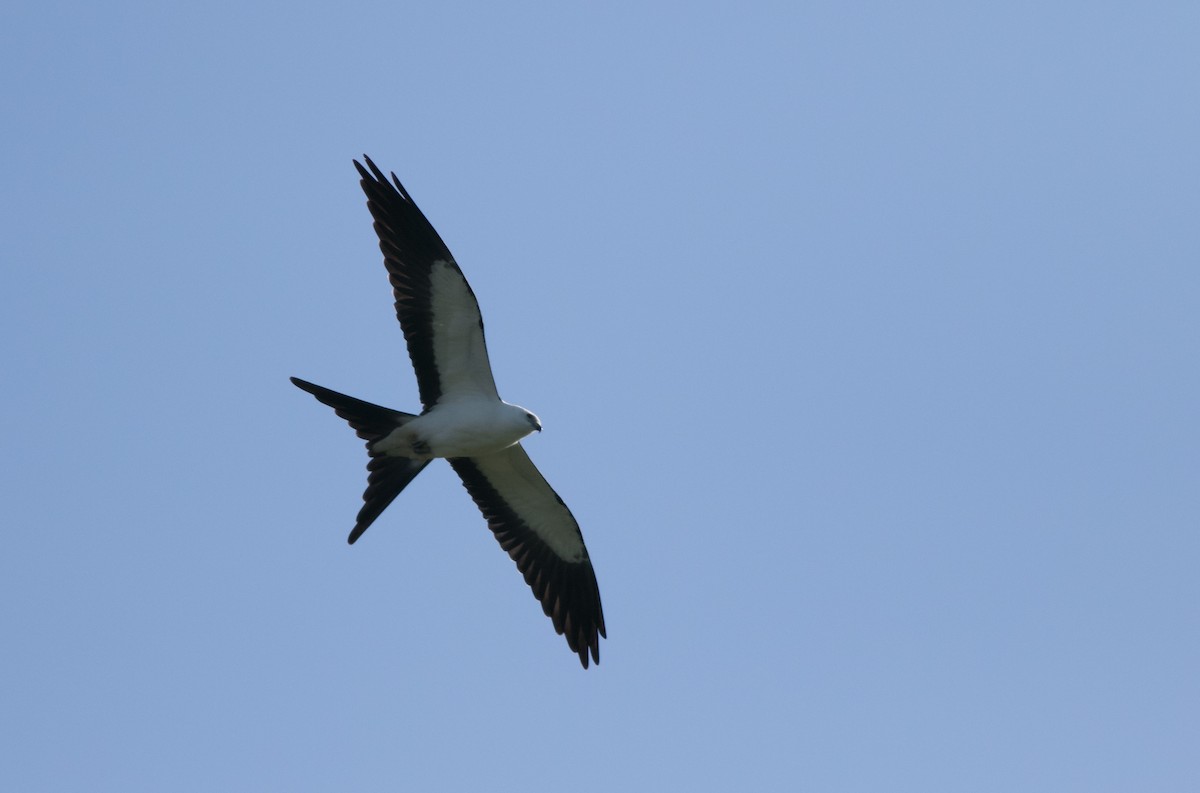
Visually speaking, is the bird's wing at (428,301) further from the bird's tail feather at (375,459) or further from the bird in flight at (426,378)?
the bird's tail feather at (375,459)

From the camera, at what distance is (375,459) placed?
1262cm

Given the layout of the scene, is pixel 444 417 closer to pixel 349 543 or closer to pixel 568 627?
pixel 349 543

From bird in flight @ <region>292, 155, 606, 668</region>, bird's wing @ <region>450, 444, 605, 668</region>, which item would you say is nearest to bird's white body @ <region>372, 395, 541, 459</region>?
bird in flight @ <region>292, 155, 606, 668</region>

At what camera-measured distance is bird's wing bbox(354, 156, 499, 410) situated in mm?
12594

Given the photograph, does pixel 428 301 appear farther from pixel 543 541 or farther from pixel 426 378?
pixel 543 541

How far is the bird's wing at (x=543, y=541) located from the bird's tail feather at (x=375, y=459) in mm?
1063

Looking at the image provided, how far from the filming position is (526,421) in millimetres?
12719

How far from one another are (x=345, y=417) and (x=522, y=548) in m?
2.46

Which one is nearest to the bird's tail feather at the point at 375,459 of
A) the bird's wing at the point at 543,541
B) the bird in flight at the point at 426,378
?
the bird in flight at the point at 426,378

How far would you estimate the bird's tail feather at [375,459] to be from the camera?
1242 centimetres

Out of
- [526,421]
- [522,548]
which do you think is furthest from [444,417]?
[522,548]

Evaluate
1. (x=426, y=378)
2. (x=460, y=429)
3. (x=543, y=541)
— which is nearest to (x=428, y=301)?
(x=426, y=378)

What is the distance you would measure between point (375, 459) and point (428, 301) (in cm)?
152

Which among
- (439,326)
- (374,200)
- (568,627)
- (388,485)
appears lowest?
(568,627)
